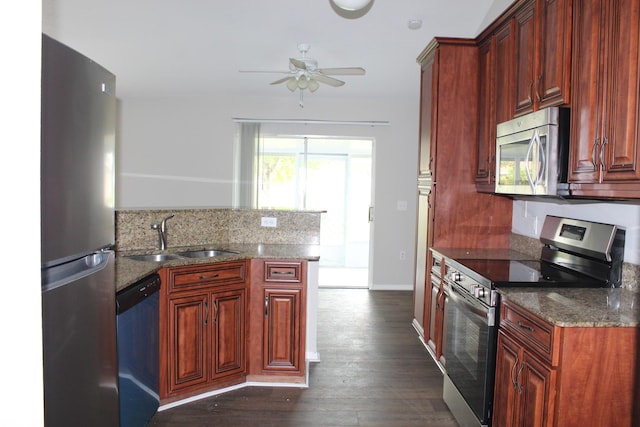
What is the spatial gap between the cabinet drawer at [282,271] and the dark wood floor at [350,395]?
732 millimetres

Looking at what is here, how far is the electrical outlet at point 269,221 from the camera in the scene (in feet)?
11.6

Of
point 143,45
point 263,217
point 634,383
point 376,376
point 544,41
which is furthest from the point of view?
point 143,45

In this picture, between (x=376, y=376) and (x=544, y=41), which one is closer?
(x=544, y=41)

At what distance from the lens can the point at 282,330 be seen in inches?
117

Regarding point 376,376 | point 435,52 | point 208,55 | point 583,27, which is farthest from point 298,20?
point 376,376

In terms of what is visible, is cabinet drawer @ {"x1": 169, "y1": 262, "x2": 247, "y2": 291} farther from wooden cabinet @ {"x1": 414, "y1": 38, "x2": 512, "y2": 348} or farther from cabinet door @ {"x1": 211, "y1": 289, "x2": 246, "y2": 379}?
wooden cabinet @ {"x1": 414, "y1": 38, "x2": 512, "y2": 348}

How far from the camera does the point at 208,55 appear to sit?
15.9ft

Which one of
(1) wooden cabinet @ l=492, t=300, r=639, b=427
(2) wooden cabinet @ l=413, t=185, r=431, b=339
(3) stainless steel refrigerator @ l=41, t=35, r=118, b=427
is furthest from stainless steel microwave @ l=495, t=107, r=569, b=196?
(3) stainless steel refrigerator @ l=41, t=35, r=118, b=427

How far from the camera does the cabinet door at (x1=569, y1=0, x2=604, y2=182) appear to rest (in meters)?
1.89

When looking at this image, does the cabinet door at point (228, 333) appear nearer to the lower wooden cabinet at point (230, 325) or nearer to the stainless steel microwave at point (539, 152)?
the lower wooden cabinet at point (230, 325)

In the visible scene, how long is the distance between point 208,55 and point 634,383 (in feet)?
15.2

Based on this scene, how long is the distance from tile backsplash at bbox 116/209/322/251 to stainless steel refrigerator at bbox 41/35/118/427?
1.60 m

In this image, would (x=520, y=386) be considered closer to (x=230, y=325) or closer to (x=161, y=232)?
(x=230, y=325)
